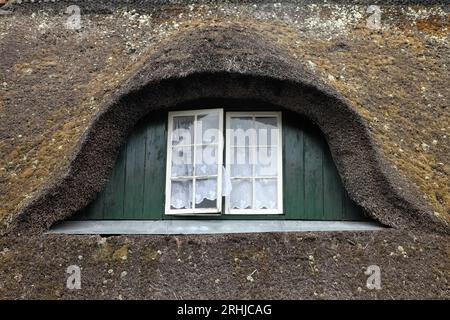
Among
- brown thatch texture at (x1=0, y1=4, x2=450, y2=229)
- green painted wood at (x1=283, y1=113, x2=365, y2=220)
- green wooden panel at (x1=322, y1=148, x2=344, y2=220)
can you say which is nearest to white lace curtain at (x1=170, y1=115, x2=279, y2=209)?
green painted wood at (x1=283, y1=113, x2=365, y2=220)

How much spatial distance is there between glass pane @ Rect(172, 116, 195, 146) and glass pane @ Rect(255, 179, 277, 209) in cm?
64

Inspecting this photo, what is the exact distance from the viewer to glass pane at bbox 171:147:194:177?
5.02 meters

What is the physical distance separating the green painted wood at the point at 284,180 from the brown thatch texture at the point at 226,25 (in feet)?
1.35

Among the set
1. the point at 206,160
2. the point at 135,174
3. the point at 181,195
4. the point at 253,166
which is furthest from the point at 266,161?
the point at 135,174

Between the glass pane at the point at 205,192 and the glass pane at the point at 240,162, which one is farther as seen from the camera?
the glass pane at the point at 240,162

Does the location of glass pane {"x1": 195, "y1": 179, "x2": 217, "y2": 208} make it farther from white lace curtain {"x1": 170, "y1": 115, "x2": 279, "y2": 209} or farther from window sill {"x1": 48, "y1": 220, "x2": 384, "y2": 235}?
window sill {"x1": 48, "y1": 220, "x2": 384, "y2": 235}

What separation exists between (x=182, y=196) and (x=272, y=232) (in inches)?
36.1

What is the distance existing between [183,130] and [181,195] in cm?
54

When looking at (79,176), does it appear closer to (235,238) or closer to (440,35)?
(235,238)

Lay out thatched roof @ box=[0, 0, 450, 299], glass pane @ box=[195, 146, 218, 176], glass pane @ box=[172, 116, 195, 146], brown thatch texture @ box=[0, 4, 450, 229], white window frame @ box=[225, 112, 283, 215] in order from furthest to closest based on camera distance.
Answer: glass pane @ box=[172, 116, 195, 146]
glass pane @ box=[195, 146, 218, 176]
white window frame @ box=[225, 112, 283, 215]
brown thatch texture @ box=[0, 4, 450, 229]
thatched roof @ box=[0, 0, 450, 299]

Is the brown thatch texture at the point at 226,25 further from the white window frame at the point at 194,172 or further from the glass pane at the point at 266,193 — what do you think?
the glass pane at the point at 266,193

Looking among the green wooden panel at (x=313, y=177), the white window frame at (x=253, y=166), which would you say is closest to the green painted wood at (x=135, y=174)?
the white window frame at (x=253, y=166)

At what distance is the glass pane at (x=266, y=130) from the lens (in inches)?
200

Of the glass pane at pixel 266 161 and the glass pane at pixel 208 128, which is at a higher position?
the glass pane at pixel 208 128
